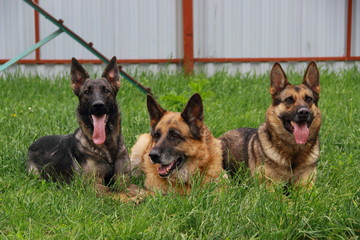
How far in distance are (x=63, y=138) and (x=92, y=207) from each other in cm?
159

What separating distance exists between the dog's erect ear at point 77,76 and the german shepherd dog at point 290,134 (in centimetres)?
157

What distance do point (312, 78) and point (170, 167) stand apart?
1.58m

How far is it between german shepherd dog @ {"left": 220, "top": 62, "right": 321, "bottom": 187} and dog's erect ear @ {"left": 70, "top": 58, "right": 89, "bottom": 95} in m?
1.57

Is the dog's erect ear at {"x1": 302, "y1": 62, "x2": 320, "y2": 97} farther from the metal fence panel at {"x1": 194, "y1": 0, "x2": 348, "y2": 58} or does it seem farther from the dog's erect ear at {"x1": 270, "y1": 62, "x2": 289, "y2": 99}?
the metal fence panel at {"x1": 194, "y1": 0, "x2": 348, "y2": 58}

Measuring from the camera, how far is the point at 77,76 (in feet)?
17.7

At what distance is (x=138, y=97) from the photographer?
336 inches

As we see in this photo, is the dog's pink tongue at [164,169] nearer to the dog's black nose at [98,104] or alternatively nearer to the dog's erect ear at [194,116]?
the dog's erect ear at [194,116]

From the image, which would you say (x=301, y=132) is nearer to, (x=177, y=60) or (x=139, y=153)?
(x=139, y=153)

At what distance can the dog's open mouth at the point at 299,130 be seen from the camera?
194 inches

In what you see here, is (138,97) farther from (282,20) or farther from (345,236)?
(345,236)

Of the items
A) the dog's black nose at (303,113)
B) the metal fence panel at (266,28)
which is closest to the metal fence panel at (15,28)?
the metal fence panel at (266,28)

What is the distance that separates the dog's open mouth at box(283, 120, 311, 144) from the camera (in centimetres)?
494

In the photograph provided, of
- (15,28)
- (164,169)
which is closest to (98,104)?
(164,169)

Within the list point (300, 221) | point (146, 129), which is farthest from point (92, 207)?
point (146, 129)
